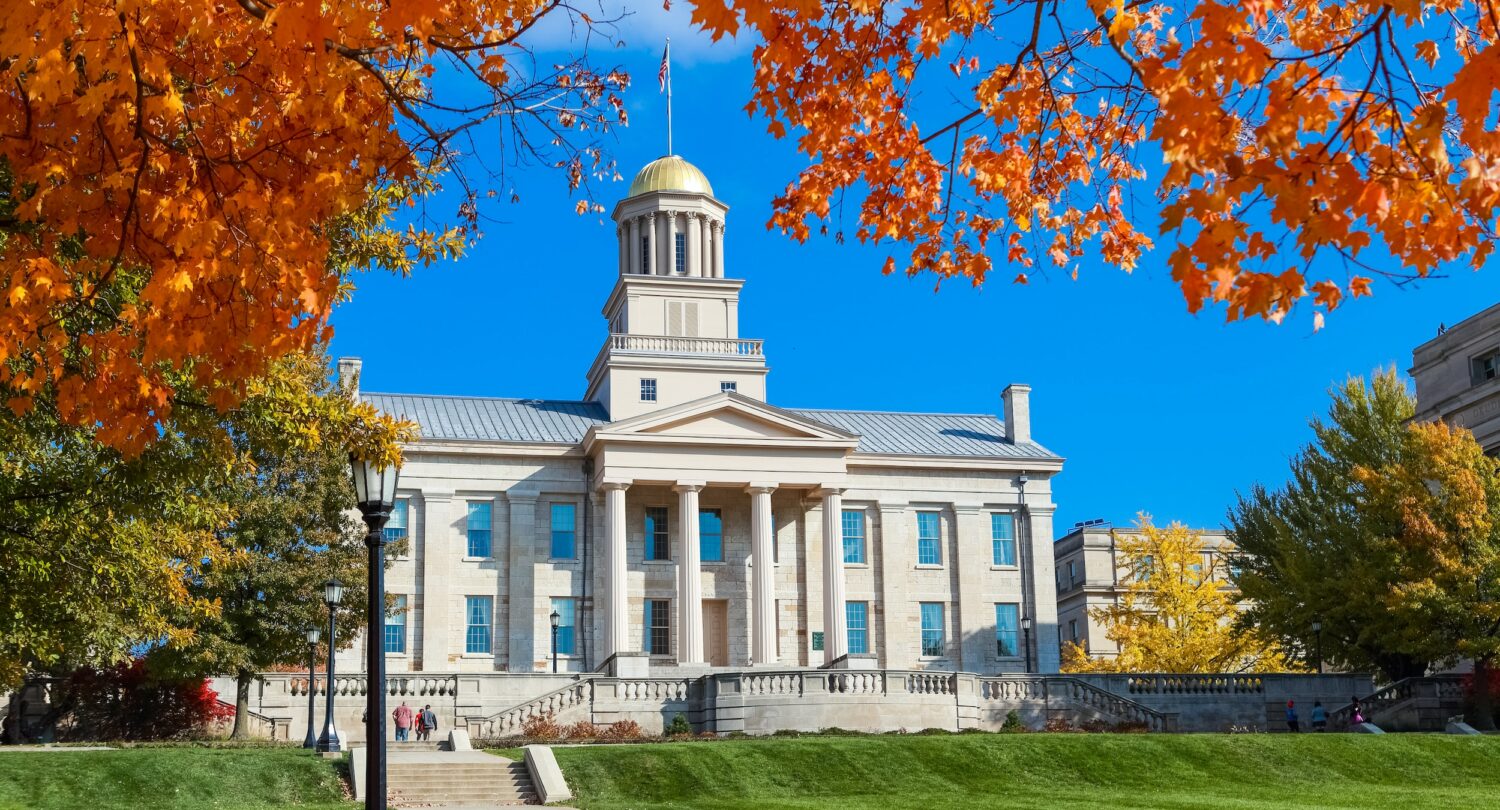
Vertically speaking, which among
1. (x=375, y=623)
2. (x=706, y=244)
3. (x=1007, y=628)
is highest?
(x=706, y=244)

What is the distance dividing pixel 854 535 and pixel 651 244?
15614mm

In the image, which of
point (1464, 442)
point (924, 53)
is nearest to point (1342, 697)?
point (1464, 442)

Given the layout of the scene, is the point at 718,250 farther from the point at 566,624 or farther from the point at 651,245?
the point at 566,624

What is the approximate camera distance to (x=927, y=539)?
204 feet

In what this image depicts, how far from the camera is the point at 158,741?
4122cm

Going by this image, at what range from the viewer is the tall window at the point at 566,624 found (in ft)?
188

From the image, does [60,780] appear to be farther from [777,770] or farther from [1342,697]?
[1342,697]

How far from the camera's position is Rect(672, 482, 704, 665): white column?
5541 cm

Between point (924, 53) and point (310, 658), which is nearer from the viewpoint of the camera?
point (924, 53)

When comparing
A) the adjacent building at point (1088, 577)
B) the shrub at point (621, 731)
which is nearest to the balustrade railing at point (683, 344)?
the shrub at point (621, 731)

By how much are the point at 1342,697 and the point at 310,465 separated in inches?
1275

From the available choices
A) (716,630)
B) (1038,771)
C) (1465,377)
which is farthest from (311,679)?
(1465,377)

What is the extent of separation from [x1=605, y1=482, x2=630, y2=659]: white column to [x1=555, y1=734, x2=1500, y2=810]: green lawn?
76.7ft

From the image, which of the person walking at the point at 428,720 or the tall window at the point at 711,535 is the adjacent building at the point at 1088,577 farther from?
the person walking at the point at 428,720
